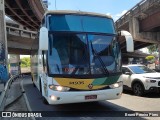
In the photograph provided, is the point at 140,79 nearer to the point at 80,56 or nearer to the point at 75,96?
the point at 80,56

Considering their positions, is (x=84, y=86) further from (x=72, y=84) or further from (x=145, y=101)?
(x=145, y=101)

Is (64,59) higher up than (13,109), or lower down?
higher up

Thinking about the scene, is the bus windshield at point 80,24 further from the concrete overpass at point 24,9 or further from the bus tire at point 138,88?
the concrete overpass at point 24,9

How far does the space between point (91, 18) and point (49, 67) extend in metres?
2.18

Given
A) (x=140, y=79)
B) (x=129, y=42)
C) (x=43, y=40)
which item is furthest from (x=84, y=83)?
(x=140, y=79)

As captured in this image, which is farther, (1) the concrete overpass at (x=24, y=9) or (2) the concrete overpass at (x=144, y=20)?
(1) the concrete overpass at (x=24, y=9)

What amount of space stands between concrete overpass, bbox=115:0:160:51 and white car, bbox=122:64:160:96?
12525mm

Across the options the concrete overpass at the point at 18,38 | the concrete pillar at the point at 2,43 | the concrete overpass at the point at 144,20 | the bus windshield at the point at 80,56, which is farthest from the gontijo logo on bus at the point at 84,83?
the concrete overpass at the point at 18,38

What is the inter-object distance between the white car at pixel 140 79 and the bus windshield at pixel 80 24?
3.92 meters

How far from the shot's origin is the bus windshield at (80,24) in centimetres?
861

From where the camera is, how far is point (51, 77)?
319 inches

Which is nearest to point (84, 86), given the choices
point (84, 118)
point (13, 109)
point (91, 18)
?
point (84, 118)

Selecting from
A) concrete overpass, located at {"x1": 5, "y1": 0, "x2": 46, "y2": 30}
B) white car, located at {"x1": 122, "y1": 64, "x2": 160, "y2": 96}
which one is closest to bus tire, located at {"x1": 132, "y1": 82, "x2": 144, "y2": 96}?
white car, located at {"x1": 122, "y1": 64, "x2": 160, "y2": 96}

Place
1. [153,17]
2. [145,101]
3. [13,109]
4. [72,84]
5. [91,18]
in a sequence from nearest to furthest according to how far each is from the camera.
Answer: [72,84] → [91,18] → [13,109] → [145,101] → [153,17]
